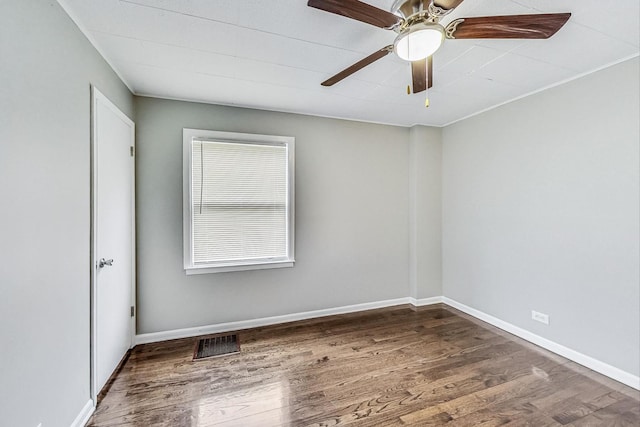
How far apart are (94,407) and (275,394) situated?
1196 millimetres

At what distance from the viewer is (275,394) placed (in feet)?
6.70

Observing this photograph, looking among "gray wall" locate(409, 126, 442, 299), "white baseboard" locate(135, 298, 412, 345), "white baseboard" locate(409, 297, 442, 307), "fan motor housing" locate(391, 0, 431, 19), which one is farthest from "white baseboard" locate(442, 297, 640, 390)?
"fan motor housing" locate(391, 0, 431, 19)

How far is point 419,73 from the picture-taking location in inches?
73.2

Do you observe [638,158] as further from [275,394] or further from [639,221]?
[275,394]

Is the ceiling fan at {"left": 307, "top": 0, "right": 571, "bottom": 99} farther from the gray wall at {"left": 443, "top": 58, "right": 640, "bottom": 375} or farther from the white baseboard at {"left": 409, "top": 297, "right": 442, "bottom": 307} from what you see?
the white baseboard at {"left": 409, "top": 297, "right": 442, "bottom": 307}

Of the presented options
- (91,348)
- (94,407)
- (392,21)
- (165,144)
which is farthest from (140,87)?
(94,407)

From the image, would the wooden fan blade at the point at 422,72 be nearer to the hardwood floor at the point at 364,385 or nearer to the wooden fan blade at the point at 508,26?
the wooden fan blade at the point at 508,26

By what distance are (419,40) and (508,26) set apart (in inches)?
16.6

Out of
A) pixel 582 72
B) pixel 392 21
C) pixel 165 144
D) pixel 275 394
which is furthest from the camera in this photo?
pixel 165 144

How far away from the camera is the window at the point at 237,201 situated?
9.61 ft

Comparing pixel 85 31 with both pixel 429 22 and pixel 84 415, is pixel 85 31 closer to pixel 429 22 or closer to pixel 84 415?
pixel 429 22

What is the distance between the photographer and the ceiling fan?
127cm

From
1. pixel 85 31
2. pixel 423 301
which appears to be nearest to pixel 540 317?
pixel 423 301

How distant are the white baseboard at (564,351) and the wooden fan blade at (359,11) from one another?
300 cm
